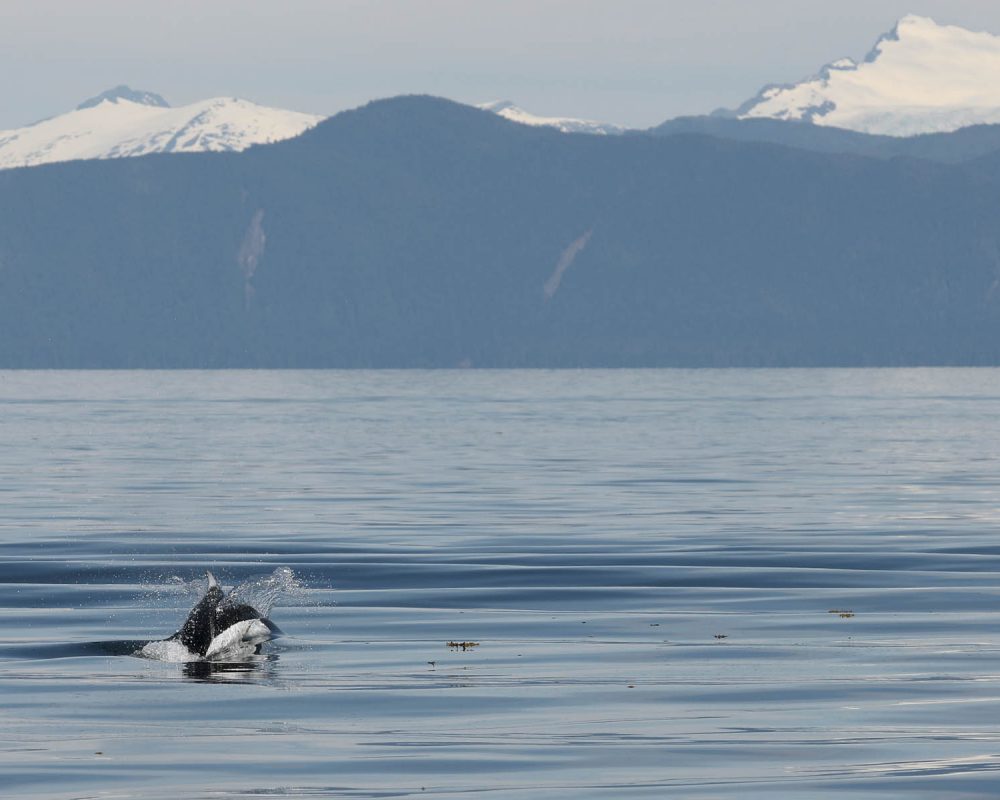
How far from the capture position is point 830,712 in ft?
67.9

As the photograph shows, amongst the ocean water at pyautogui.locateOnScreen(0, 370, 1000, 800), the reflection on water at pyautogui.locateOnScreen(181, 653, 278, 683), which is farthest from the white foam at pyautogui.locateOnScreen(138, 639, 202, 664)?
the ocean water at pyautogui.locateOnScreen(0, 370, 1000, 800)

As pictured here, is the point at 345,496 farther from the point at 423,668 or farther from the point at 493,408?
the point at 493,408

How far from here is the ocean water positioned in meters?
17.8

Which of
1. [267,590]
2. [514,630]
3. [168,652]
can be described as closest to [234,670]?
[168,652]

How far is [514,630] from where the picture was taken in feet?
93.7

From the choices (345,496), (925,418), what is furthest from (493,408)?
(345,496)

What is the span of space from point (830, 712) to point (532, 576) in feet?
51.9

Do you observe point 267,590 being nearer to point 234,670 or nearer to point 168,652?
point 168,652

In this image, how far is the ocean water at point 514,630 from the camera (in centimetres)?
→ 1783

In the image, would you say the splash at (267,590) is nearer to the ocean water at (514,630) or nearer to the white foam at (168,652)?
the ocean water at (514,630)

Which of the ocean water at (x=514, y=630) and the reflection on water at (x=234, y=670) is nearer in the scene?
the ocean water at (x=514, y=630)

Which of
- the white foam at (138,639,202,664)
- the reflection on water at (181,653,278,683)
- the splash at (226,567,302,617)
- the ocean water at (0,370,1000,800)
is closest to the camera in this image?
the ocean water at (0,370,1000,800)

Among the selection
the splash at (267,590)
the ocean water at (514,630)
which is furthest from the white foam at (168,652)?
the splash at (267,590)

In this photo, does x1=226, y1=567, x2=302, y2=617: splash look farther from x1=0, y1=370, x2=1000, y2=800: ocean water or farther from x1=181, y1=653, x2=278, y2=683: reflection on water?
x1=181, y1=653, x2=278, y2=683: reflection on water
